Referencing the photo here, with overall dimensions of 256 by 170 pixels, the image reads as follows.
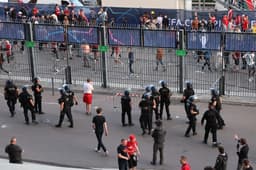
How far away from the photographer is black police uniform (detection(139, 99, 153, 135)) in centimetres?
1791

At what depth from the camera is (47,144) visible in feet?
59.3

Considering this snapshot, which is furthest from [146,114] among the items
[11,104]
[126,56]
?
[126,56]

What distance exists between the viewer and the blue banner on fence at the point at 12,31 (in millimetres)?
23562

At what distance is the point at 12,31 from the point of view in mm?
23688

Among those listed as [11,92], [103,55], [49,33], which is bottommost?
[11,92]

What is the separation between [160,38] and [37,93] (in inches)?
195

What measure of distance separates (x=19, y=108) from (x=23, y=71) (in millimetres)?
3611

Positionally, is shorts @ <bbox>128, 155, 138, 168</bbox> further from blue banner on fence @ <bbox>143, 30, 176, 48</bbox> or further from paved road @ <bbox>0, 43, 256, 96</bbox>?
paved road @ <bbox>0, 43, 256, 96</bbox>

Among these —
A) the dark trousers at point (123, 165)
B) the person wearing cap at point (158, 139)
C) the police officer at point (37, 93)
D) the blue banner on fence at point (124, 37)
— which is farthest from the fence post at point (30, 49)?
the dark trousers at point (123, 165)

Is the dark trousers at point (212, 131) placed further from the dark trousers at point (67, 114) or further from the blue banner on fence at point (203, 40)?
the blue banner on fence at point (203, 40)

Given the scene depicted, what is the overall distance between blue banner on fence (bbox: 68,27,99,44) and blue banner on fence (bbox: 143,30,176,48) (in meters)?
2.04

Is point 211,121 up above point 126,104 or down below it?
below

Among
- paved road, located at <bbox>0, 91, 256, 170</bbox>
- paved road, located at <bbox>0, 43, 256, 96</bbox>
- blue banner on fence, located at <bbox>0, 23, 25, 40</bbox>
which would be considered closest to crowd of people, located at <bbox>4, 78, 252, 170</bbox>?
paved road, located at <bbox>0, 91, 256, 170</bbox>

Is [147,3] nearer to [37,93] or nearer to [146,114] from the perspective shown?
[37,93]
